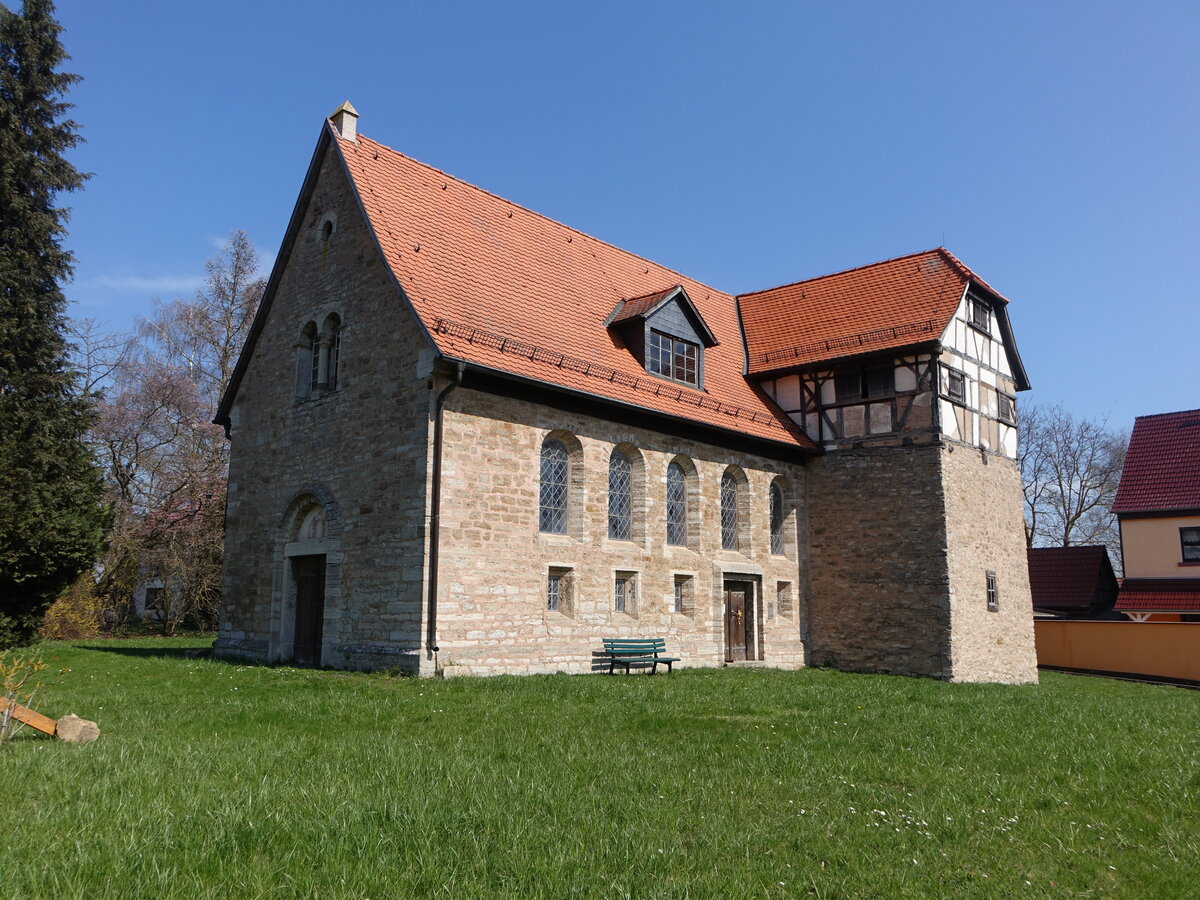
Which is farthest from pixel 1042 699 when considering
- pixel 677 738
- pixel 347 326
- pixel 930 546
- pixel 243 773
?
pixel 347 326

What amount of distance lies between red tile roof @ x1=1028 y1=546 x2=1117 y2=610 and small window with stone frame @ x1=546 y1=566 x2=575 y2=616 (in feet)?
80.5

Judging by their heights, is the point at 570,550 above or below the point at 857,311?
below

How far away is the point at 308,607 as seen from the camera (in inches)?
687

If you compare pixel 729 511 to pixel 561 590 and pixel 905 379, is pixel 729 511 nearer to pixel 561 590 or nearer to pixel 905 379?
pixel 905 379

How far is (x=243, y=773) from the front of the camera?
696cm

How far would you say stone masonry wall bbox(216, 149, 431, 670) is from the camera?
49.3ft

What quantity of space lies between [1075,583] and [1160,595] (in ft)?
10.1

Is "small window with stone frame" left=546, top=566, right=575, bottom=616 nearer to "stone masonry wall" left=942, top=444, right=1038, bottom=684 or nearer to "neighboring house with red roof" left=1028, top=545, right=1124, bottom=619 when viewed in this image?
"stone masonry wall" left=942, top=444, right=1038, bottom=684

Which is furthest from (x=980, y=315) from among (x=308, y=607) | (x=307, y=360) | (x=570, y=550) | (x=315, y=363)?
(x=308, y=607)

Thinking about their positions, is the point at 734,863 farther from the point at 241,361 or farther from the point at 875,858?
the point at 241,361

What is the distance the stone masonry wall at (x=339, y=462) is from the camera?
15.0 meters

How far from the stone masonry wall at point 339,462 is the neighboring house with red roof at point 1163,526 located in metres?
26.8

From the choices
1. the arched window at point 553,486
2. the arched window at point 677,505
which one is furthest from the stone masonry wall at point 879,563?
the arched window at point 553,486

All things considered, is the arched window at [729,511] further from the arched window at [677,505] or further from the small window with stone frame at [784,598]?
the small window with stone frame at [784,598]
